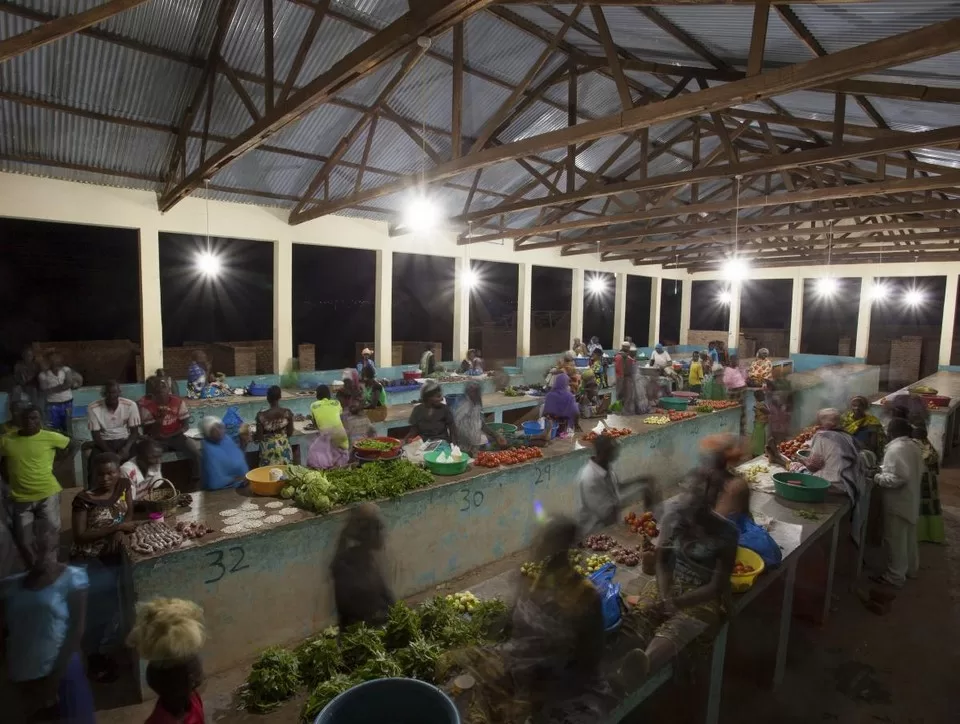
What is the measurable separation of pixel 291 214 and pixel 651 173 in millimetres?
8628

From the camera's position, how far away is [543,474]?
21.6 feet

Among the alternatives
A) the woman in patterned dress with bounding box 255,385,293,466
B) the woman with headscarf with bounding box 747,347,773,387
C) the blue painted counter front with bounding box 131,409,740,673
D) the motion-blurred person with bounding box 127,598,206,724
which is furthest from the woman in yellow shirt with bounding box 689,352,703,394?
the motion-blurred person with bounding box 127,598,206,724

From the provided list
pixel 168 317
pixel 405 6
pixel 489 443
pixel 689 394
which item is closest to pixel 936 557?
pixel 689 394

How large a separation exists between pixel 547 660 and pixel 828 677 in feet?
11.4

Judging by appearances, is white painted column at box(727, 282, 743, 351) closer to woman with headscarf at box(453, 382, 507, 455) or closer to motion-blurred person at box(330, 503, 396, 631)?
woman with headscarf at box(453, 382, 507, 455)

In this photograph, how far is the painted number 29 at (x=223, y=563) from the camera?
13.7 feet

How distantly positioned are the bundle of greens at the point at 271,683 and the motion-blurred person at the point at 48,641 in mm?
923

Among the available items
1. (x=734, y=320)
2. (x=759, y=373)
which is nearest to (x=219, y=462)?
(x=759, y=373)

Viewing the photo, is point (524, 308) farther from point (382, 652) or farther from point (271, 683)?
point (271, 683)

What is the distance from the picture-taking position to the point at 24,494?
5.21 meters

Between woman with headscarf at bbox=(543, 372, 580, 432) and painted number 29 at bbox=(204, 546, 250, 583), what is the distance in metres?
4.45

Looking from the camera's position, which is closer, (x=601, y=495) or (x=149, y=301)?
(x=601, y=495)

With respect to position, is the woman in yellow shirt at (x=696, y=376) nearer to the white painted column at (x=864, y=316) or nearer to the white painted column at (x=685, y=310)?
the white painted column at (x=864, y=316)

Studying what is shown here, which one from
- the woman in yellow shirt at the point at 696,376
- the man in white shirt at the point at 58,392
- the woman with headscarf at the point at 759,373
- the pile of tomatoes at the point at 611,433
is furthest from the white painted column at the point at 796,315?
the man in white shirt at the point at 58,392
